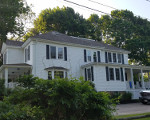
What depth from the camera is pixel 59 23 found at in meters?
35.7

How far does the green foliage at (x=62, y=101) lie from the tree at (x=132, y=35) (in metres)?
27.9

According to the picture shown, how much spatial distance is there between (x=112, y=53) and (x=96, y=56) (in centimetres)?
319

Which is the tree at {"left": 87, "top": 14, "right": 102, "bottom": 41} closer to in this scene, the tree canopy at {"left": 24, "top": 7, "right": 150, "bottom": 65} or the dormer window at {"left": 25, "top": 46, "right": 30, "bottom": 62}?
the tree canopy at {"left": 24, "top": 7, "right": 150, "bottom": 65}

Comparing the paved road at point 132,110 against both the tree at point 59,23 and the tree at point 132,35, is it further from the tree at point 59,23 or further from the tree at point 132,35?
the tree at point 59,23

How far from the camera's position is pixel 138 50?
3188 cm

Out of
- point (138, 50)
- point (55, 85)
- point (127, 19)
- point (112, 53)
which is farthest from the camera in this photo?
point (127, 19)

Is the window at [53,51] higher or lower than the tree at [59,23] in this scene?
lower

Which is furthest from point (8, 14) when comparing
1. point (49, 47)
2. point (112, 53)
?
point (112, 53)

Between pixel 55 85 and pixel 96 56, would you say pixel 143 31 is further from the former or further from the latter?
pixel 55 85

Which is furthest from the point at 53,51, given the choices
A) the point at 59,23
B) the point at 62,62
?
the point at 59,23

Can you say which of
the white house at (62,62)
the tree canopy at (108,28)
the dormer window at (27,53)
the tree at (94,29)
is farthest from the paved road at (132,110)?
the tree at (94,29)

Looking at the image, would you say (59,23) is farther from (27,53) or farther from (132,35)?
(27,53)

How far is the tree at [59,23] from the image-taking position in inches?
1385

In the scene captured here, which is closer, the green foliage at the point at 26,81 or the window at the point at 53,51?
the green foliage at the point at 26,81
